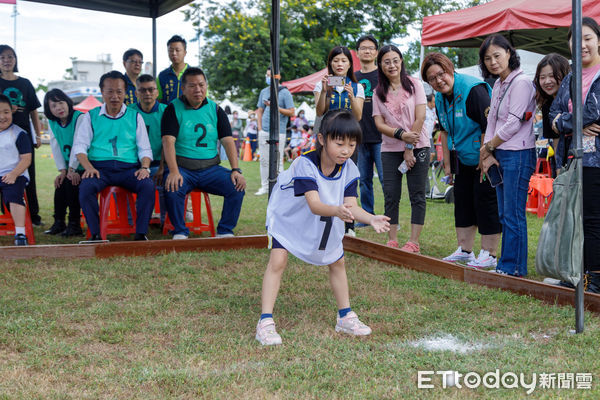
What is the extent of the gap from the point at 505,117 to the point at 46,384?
3.58 m

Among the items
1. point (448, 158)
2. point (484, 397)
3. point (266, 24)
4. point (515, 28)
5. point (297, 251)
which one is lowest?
point (484, 397)

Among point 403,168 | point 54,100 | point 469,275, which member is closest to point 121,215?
point 54,100

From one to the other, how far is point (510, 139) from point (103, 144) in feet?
13.0

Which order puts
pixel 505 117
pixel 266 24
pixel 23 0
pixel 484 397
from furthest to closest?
1. pixel 266 24
2. pixel 23 0
3. pixel 505 117
4. pixel 484 397

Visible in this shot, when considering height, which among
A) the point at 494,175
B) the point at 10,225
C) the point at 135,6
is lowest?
the point at 10,225

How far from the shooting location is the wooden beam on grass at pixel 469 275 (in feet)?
12.7

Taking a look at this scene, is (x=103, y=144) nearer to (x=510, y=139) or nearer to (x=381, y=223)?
(x=510, y=139)

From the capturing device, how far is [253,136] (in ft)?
75.2

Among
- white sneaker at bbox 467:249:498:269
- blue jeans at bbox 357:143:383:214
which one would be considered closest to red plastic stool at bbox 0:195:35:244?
blue jeans at bbox 357:143:383:214

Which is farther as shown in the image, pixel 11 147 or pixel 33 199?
pixel 33 199

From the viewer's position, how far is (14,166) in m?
5.96

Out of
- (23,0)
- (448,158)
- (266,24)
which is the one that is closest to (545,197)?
(448,158)

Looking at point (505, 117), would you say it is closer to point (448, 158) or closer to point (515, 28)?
point (448, 158)

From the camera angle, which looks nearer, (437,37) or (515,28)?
(515,28)
